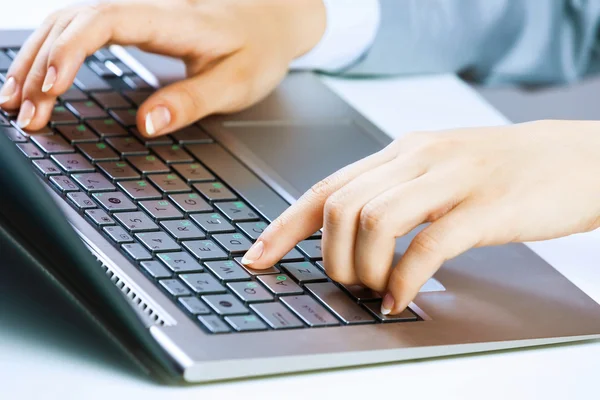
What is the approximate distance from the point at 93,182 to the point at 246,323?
0.18m

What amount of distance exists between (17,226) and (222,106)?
33cm

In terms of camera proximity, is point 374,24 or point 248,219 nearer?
point 248,219

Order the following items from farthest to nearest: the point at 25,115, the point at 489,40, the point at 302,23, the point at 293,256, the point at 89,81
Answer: the point at 489,40, the point at 302,23, the point at 89,81, the point at 25,115, the point at 293,256

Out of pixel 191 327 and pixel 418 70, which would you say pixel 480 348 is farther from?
pixel 418 70

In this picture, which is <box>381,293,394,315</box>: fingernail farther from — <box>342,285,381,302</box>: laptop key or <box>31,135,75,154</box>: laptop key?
<box>31,135,75,154</box>: laptop key

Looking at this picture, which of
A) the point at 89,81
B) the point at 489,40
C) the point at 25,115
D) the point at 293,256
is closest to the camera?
the point at 293,256

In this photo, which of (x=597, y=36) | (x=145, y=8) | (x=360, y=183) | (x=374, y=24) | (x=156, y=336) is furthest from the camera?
(x=597, y=36)

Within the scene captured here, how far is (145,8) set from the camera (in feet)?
2.53

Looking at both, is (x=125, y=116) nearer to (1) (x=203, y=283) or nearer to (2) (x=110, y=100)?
(2) (x=110, y=100)

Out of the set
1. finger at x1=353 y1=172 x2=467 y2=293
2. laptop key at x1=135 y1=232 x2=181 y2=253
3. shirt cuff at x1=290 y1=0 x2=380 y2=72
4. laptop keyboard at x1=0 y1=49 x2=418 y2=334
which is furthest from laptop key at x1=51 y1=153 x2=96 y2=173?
shirt cuff at x1=290 y1=0 x2=380 y2=72

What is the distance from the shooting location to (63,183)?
1.97 feet

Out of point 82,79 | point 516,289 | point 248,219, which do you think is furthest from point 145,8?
point 516,289

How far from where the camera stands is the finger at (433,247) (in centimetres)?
52

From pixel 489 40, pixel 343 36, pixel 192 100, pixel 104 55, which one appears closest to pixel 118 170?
pixel 192 100
